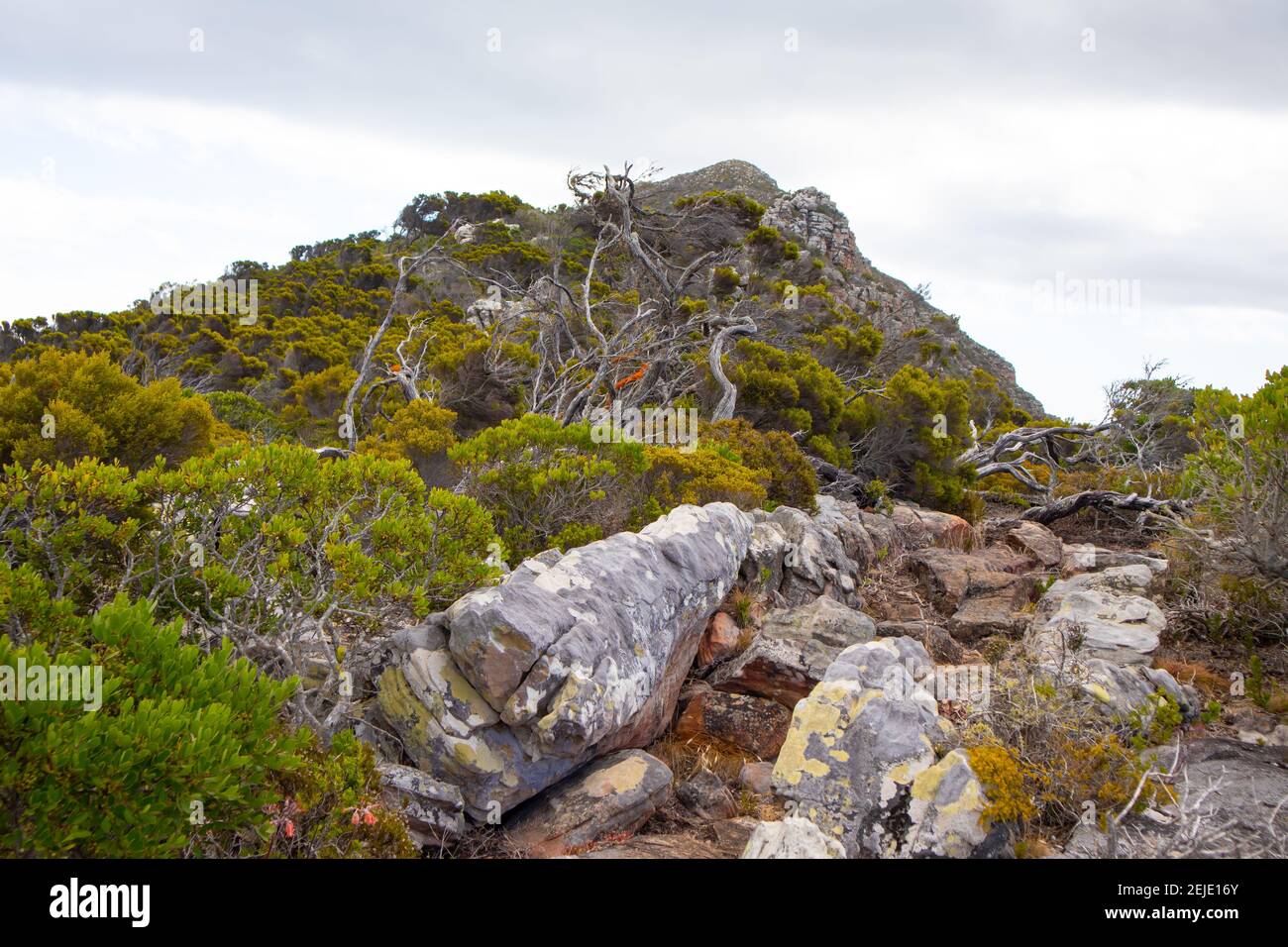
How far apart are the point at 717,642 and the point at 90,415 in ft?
23.5

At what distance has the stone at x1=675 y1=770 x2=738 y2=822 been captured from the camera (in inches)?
181

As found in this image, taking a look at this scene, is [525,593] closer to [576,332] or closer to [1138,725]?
[1138,725]

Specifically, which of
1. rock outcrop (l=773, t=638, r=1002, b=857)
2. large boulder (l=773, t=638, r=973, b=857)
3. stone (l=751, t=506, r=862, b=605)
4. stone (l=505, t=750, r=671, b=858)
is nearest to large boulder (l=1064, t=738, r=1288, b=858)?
rock outcrop (l=773, t=638, r=1002, b=857)

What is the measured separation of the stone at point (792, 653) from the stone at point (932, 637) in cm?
90

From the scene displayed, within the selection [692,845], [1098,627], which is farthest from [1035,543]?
[692,845]

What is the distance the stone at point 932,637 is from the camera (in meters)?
7.62

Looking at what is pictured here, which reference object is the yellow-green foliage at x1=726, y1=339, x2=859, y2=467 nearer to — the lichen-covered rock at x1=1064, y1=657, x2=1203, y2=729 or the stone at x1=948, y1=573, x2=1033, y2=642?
the stone at x1=948, y1=573, x2=1033, y2=642

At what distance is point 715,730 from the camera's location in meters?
5.78

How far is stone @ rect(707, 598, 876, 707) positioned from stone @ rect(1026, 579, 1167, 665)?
5.36 ft

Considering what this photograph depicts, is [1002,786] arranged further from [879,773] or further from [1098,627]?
[1098,627]

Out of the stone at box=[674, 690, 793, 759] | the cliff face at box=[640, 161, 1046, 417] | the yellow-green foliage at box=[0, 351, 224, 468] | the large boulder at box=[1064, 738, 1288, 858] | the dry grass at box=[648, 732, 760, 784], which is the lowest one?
the dry grass at box=[648, 732, 760, 784]

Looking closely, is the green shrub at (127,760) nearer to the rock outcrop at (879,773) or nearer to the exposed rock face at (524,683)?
the exposed rock face at (524,683)

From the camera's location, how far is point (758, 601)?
315 inches
